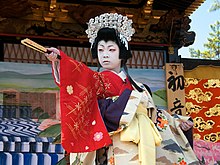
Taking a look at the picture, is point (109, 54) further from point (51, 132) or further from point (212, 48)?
point (212, 48)

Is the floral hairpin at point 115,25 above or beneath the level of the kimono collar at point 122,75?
above

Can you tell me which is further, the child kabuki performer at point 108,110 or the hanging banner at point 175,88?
the hanging banner at point 175,88

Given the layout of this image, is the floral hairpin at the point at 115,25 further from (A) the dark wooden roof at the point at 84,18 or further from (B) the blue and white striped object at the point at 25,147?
(A) the dark wooden roof at the point at 84,18

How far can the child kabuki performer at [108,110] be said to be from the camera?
2705 mm

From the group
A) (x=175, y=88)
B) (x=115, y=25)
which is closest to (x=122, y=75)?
(x=115, y=25)

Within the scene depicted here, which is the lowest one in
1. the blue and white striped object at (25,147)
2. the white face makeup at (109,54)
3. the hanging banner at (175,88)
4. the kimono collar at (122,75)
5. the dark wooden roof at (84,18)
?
the blue and white striped object at (25,147)

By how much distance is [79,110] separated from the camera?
2742 millimetres

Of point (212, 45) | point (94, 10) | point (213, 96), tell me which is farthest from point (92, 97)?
point (212, 45)

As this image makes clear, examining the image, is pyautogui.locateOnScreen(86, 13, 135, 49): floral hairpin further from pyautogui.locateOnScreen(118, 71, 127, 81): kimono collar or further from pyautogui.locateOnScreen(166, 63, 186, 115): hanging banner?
pyautogui.locateOnScreen(166, 63, 186, 115): hanging banner

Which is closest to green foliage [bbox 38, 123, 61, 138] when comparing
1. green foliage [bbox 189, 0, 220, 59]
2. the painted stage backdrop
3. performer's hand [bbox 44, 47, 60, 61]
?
the painted stage backdrop

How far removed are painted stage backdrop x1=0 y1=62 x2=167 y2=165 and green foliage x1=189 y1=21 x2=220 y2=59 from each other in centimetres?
1220

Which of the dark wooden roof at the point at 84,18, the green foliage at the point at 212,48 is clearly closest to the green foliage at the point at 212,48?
the green foliage at the point at 212,48

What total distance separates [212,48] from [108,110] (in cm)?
1555

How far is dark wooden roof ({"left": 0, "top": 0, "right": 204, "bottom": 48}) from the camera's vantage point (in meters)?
5.73
